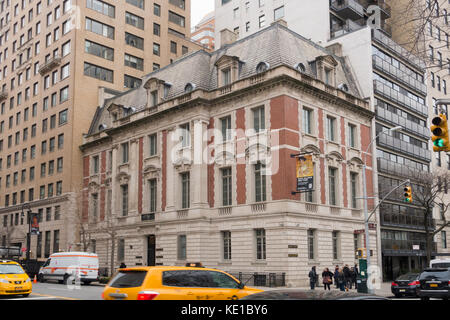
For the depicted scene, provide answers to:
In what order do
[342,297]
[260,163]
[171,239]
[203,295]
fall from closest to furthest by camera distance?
[342,297] → [203,295] → [260,163] → [171,239]

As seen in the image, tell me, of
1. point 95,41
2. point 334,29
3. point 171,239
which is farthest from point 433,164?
point 95,41

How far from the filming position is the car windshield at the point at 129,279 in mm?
12273

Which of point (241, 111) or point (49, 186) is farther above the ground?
point (241, 111)

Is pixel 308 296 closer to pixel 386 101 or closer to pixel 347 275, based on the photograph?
pixel 347 275

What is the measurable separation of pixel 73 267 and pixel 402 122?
33.6m

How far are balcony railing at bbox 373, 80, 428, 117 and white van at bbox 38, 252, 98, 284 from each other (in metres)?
29.2

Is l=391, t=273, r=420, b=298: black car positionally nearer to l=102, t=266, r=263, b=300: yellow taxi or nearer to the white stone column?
the white stone column

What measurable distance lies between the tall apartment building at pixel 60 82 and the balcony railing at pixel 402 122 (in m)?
31.4

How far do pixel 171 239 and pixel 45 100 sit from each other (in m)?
32.1

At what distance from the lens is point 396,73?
49.9 m

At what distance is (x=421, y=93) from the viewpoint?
53906 mm

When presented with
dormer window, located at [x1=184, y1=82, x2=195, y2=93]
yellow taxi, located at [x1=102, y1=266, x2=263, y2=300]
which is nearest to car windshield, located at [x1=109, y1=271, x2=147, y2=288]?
yellow taxi, located at [x1=102, y1=266, x2=263, y2=300]

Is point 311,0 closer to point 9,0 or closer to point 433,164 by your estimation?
point 433,164

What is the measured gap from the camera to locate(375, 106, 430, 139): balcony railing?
46.5 metres
